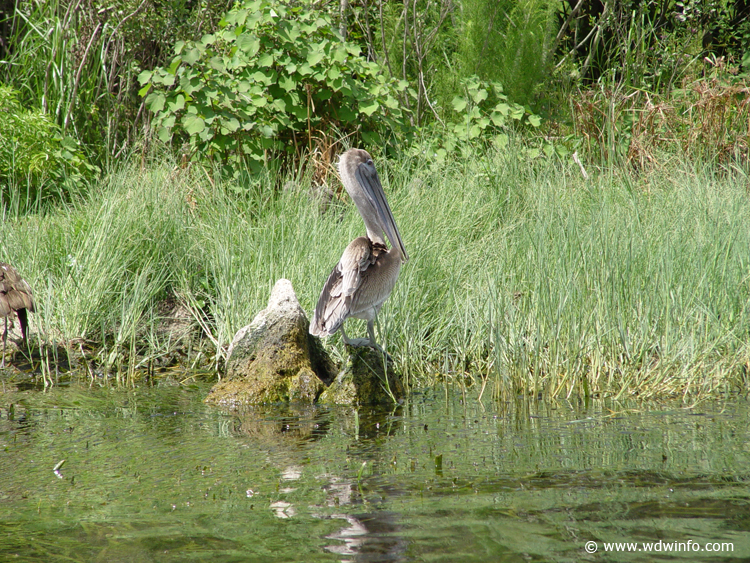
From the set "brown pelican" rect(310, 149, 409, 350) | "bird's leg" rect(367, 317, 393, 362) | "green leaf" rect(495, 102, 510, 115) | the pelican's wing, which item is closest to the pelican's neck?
"brown pelican" rect(310, 149, 409, 350)

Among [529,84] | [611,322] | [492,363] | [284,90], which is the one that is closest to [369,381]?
[492,363]

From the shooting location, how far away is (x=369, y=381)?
4500 mm

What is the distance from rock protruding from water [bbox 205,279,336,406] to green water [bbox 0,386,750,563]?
0.21 meters

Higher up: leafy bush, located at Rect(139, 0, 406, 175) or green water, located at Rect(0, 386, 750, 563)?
leafy bush, located at Rect(139, 0, 406, 175)

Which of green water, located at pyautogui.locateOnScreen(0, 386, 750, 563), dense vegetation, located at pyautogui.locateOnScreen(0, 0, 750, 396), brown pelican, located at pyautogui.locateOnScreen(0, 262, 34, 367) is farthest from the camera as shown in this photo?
brown pelican, located at pyautogui.locateOnScreen(0, 262, 34, 367)

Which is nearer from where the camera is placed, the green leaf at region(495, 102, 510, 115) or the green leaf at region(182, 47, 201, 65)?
the green leaf at region(182, 47, 201, 65)

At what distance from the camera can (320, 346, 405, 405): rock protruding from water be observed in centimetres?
448

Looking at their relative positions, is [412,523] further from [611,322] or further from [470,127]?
[470,127]

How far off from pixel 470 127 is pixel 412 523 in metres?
6.01

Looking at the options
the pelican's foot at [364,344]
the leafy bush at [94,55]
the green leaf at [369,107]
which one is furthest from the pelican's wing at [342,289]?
the leafy bush at [94,55]

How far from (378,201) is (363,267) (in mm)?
688

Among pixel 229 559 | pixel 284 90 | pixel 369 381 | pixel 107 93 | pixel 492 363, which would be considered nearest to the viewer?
pixel 229 559

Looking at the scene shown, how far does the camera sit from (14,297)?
5113 millimetres

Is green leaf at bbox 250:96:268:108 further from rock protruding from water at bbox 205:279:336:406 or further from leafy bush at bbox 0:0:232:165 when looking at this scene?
A: rock protruding from water at bbox 205:279:336:406
